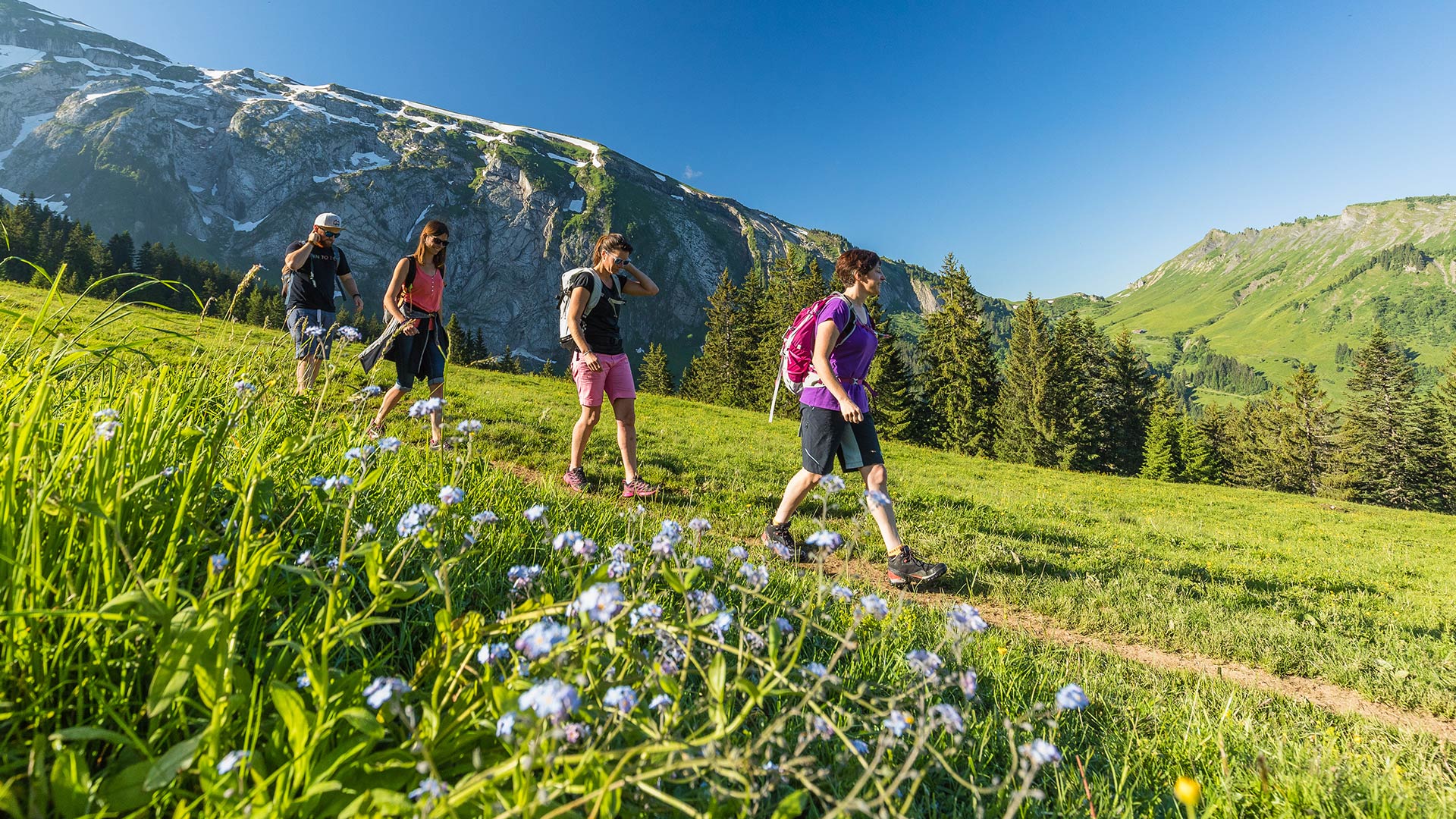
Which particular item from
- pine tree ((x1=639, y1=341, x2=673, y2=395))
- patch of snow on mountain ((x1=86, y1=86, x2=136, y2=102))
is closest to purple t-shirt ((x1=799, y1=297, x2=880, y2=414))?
pine tree ((x1=639, y1=341, x2=673, y2=395))

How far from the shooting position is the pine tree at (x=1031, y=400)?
47812 mm

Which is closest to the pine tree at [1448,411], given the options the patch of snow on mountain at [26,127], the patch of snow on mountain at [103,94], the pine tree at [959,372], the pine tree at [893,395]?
the pine tree at [959,372]

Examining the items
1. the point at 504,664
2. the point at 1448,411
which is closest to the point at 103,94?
the point at 504,664

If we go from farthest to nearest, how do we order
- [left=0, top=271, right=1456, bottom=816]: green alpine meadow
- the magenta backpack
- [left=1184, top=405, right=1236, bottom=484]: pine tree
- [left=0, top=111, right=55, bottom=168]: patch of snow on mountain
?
[left=0, top=111, right=55, bottom=168]: patch of snow on mountain → [left=1184, top=405, right=1236, bottom=484]: pine tree → the magenta backpack → [left=0, top=271, right=1456, bottom=816]: green alpine meadow

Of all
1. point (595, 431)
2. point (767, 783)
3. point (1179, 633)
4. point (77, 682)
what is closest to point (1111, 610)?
point (1179, 633)

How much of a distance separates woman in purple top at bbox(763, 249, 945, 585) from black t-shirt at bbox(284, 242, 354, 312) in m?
6.35

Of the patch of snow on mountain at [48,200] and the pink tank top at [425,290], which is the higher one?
the patch of snow on mountain at [48,200]

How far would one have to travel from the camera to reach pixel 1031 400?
48531mm

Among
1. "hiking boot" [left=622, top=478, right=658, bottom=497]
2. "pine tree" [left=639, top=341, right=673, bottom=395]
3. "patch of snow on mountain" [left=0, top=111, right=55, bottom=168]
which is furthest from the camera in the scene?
"patch of snow on mountain" [left=0, top=111, right=55, bottom=168]

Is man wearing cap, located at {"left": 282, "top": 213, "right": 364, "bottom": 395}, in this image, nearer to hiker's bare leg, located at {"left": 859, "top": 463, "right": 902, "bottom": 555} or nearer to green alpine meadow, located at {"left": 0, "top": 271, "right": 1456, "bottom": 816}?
green alpine meadow, located at {"left": 0, "top": 271, "right": 1456, "bottom": 816}

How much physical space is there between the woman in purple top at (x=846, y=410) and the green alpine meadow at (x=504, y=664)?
0.54m

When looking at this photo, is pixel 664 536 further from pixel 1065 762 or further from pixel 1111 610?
pixel 1111 610

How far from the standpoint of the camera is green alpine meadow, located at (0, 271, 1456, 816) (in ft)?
4.49

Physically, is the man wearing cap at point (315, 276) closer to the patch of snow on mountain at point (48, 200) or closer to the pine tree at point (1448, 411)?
the pine tree at point (1448, 411)
